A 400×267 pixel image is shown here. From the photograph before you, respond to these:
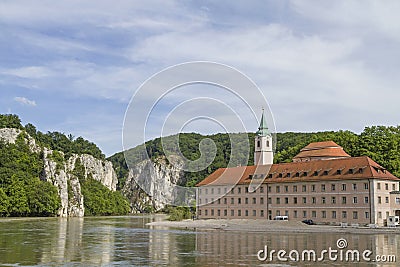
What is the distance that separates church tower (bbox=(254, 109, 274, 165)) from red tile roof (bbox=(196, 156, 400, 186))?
32.9 ft

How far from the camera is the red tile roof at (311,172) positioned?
75.2 metres

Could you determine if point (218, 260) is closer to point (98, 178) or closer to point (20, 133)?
point (20, 133)

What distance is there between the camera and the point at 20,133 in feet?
494

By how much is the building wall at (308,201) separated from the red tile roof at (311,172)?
0.90m

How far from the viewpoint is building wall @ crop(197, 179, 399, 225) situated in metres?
73.8

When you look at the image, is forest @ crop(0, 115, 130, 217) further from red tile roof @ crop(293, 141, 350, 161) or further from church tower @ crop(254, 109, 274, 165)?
red tile roof @ crop(293, 141, 350, 161)

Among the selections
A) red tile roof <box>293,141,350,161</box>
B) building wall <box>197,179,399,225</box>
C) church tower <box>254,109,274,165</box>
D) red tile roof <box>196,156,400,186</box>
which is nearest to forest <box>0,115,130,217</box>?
building wall <box>197,179,399,225</box>

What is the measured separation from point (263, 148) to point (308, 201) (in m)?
32.1

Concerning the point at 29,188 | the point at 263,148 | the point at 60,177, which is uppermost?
the point at 263,148

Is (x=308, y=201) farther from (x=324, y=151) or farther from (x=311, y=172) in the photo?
(x=324, y=151)

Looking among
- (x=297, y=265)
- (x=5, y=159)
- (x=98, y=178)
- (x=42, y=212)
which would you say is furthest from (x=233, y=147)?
(x=297, y=265)

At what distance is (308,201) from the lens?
82250mm

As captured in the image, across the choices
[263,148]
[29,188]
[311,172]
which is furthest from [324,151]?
[29,188]

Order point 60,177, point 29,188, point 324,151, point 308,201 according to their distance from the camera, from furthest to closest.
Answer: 1. point 60,177
2. point 29,188
3. point 324,151
4. point 308,201
